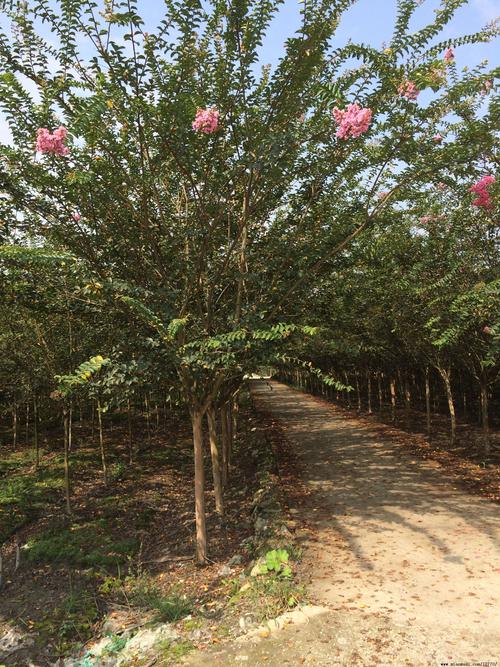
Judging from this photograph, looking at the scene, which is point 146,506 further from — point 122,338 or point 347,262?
point 347,262

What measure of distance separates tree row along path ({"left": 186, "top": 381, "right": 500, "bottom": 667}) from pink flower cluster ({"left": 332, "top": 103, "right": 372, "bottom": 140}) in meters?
4.72

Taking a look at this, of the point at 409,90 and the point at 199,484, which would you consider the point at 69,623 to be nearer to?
the point at 199,484

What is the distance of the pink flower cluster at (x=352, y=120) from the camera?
488 centimetres

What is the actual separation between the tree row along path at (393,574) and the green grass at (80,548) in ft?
9.91

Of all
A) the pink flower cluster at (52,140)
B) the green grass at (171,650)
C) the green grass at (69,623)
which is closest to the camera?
the green grass at (171,650)

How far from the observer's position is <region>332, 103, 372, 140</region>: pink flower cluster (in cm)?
488

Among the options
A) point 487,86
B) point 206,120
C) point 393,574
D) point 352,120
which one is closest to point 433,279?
point 487,86

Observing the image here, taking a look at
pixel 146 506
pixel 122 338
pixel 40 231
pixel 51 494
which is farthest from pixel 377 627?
pixel 51 494

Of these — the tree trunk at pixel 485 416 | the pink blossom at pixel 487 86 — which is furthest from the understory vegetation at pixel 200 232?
the tree trunk at pixel 485 416

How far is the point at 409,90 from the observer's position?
5176 millimetres

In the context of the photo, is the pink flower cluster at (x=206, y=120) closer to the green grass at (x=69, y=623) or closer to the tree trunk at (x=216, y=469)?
the tree trunk at (x=216, y=469)

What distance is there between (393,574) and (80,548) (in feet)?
17.9

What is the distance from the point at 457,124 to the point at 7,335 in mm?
10019

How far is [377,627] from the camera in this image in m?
4.26
